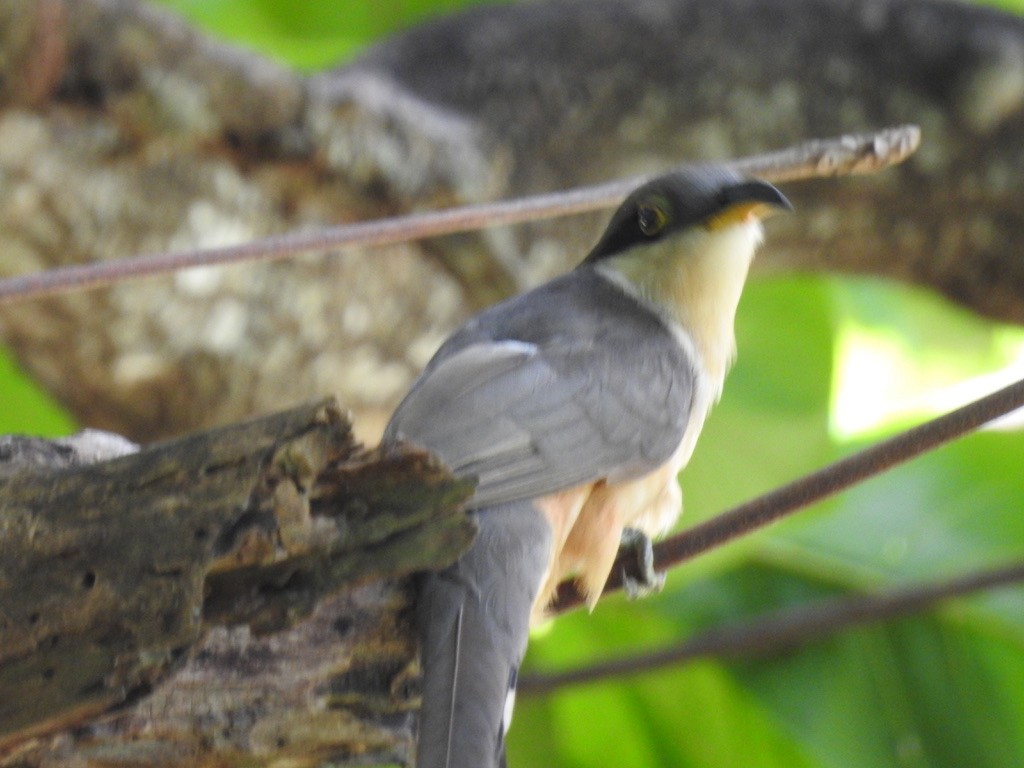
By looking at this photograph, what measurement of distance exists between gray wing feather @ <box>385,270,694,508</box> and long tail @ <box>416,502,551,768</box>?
0.07 metres

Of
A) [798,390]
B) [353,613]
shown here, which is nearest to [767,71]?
[798,390]

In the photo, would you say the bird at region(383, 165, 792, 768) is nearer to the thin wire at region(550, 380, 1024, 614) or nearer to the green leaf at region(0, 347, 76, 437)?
the thin wire at region(550, 380, 1024, 614)

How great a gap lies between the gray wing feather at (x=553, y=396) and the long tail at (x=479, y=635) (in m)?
0.07

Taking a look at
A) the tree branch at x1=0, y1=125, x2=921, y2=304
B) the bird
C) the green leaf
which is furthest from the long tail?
the green leaf

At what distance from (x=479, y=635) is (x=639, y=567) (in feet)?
2.15

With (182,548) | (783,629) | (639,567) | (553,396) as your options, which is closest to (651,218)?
(553,396)

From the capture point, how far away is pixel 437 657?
70.9 inches

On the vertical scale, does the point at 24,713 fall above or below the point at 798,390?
→ below

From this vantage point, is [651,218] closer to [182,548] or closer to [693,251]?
[693,251]

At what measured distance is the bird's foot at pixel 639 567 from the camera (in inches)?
93.5

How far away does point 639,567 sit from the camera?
2422 millimetres

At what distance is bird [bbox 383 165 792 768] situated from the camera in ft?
6.00

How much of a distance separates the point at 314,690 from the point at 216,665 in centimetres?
15

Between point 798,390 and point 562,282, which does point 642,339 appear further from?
point 798,390
